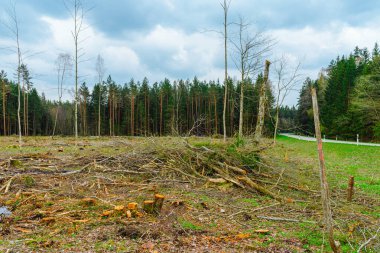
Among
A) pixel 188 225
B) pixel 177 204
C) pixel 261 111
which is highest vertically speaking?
pixel 261 111

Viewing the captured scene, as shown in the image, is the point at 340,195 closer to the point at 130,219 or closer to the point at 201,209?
the point at 201,209

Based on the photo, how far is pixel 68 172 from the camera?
350 inches

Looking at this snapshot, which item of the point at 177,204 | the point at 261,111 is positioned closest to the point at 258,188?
the point at 177,204

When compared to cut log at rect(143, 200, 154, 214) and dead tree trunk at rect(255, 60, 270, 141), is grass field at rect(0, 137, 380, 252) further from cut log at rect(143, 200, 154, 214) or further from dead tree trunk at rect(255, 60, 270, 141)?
dead tree trunk at rect(255, 60, 270, 141)

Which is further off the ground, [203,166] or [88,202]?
[203,166]

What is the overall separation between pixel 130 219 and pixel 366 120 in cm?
3719

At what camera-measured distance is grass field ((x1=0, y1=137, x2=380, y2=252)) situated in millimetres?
4312

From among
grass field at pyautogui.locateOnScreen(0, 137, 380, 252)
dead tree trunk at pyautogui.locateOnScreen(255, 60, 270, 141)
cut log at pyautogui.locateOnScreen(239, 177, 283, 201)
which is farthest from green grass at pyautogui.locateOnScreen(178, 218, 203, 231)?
dead tree trunk at pyautogui.locateOnScreen(255, 60, 270, 141)

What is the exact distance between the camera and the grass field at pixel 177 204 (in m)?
4.31

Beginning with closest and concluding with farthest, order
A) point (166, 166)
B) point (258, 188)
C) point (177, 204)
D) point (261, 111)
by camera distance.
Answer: point (177, 204) → point (258, 188) → point (166, 166) → point (261, 111)

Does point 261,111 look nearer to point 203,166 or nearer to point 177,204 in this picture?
point 203,166

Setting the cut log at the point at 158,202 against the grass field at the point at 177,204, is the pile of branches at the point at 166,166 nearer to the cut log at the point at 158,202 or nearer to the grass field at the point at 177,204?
the grass field at the point at 177,204

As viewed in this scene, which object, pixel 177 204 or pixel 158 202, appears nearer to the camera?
pixel 158 202

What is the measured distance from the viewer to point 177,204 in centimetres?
586
